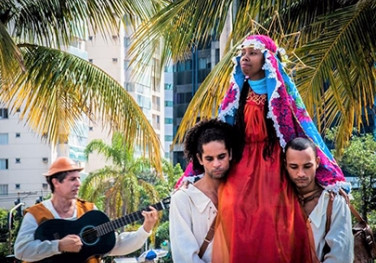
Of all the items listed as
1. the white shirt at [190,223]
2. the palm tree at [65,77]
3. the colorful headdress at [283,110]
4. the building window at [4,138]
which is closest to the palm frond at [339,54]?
the palm tree at [65,77]

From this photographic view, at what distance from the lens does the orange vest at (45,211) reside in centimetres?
904

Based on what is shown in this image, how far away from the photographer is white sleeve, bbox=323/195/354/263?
253 inches

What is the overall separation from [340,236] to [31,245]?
3.26 m

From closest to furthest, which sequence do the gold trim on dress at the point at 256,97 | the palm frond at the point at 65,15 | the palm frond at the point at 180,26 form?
the gold trim on dress at the point at 256,97, the palm frond at the point at 180,26, the palm frond at the point at 65,15

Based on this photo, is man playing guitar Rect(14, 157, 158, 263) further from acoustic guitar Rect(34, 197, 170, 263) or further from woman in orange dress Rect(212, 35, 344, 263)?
woman in orange dress Rect(212, 35, 344, 263)

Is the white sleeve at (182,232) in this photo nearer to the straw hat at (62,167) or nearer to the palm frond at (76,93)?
the straw hat at (62,167)

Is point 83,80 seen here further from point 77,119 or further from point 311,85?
point 311,85

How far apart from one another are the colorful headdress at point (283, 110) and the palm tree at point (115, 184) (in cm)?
3581

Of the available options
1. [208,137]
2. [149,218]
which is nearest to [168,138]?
[149,218]

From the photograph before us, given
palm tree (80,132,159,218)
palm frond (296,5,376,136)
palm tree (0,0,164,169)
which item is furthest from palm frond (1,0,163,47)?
palm tree (80,132,159,218)


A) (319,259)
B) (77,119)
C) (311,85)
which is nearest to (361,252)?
(319,259)

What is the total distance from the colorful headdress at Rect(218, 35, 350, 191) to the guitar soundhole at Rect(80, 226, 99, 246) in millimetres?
2620

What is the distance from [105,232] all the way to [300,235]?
3111 mm

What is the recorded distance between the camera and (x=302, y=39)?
13000 millimetres
